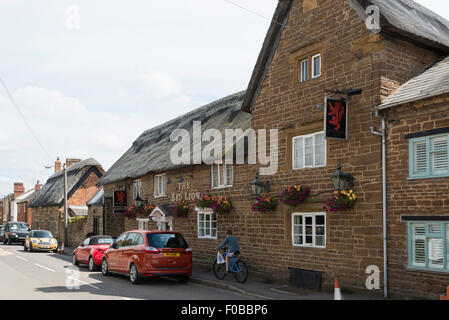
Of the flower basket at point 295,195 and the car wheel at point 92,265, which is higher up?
the flower basket at point 295,195

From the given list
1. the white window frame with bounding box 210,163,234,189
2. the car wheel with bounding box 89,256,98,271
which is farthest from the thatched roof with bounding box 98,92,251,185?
the car wheel with bounding box 89,256,98,271

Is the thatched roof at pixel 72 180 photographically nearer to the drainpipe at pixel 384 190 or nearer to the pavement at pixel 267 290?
the pavement at pixel 267 290

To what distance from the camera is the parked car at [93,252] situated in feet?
61.0

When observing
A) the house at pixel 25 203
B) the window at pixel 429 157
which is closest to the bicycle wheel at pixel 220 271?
the window at pixel 429 157

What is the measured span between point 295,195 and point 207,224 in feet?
21.1

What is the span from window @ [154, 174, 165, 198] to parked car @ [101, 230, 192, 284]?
776 centimetres

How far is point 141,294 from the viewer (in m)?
12.2

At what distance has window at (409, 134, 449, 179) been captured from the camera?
1051 centimetres

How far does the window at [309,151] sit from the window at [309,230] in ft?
4.95

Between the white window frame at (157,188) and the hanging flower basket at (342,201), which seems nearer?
the hanging flower basket at (342,201)

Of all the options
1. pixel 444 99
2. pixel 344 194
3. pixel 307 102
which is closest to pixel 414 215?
pixel 344 194

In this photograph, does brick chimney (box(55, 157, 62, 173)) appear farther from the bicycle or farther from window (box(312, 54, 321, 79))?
window (box(312, 54, 321, 79))

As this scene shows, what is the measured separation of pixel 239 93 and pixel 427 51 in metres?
11.6

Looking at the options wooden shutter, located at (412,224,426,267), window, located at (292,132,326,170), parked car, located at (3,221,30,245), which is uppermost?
window, located at (292,132,326,170)
